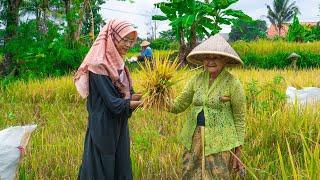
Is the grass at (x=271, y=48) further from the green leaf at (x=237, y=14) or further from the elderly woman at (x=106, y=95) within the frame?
the elderly woman at (x=106, y=95)

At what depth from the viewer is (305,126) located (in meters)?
3.89

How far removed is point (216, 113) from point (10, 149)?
1225mm

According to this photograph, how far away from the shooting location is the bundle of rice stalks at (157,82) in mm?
2742

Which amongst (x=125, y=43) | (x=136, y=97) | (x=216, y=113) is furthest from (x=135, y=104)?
(x=216, y=113)

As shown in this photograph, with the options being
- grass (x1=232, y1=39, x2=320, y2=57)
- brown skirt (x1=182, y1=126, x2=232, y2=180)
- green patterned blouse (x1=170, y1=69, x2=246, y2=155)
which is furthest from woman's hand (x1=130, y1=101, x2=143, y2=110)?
grass (x1=232, y1=39, x2=320, y2=57)

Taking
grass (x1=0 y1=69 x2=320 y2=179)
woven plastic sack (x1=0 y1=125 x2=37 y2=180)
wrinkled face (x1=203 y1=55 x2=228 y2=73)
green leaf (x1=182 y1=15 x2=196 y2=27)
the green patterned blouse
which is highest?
green leaf (x1=182 y1=15 x2=196 y2=27)

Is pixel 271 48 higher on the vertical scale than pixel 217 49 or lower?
lower

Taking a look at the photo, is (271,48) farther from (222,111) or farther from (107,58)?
(107,58)

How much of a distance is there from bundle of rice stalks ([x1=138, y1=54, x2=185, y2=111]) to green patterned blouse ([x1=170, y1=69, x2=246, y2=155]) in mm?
168

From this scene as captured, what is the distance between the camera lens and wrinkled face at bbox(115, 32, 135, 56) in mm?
2814

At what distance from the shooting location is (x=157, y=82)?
9.02ft

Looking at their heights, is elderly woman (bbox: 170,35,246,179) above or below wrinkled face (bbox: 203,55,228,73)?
below

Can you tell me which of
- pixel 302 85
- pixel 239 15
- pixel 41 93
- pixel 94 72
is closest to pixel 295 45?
pixel 239 15

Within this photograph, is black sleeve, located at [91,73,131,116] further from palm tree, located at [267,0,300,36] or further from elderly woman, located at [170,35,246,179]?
palm tree, located at [267,0,300,36]
